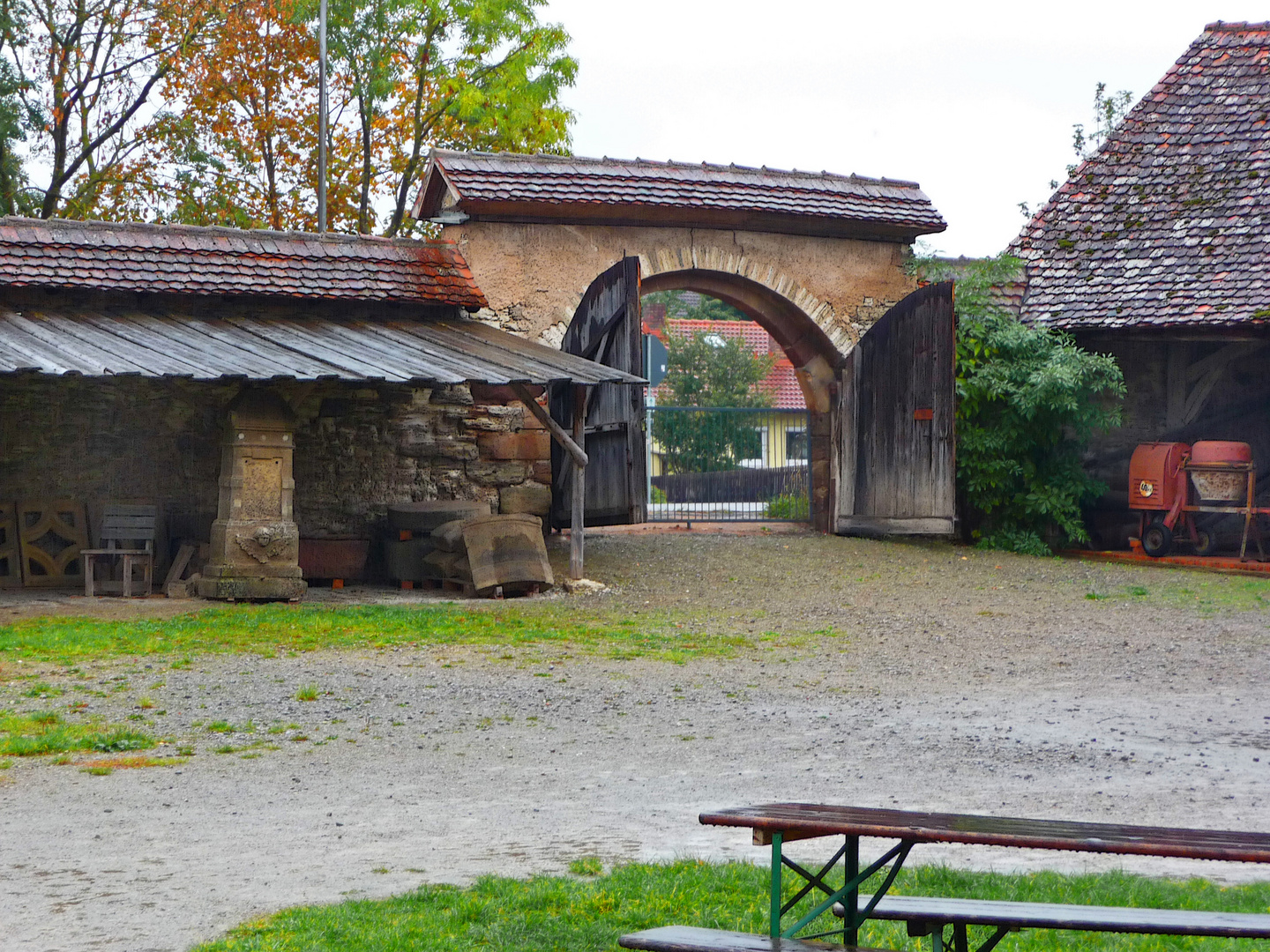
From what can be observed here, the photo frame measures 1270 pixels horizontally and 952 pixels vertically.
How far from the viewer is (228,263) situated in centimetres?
1347

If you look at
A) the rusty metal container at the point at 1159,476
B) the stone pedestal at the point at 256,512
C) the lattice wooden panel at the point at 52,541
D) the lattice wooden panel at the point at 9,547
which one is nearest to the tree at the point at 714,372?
the rusty metal container at the point at 1159,476

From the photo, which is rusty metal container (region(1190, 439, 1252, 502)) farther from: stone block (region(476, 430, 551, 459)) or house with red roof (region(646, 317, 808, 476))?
stone block (region(476, 430, 551, 459))

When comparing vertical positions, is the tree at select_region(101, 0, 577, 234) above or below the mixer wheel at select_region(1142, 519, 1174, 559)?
above

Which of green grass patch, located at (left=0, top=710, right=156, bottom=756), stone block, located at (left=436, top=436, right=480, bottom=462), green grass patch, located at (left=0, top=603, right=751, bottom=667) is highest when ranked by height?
stone block, located at (left=436, top=436, right=480, bottom=462)

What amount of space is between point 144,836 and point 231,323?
8892 millimetres

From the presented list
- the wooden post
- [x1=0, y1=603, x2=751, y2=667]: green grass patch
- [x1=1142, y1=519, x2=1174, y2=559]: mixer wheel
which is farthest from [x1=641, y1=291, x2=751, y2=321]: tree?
[x1=0, y1=603, x2=751, y2=667]: green grass patch

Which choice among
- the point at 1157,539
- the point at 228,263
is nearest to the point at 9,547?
the point at 228,263

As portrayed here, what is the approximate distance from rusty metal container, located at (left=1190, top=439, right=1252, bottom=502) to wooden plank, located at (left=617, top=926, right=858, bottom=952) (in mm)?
13123

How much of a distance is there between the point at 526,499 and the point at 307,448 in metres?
2.20

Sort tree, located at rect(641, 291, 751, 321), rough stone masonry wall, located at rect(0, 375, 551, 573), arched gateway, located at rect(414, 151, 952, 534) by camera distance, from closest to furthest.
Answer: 1. rough stone masonry wall, located at rect(0, 375, 551, 573)
2. arched gateway, located at rect(414, 151, 952, 534)
3. tree, located at rect(641, 291, 751, 321)

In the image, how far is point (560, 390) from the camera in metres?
14.3

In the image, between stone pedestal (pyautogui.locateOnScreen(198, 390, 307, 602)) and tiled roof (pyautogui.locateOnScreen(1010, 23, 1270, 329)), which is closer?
stone pedestal (pyautogui.locateOnScreen(198, 390, 307, 602))

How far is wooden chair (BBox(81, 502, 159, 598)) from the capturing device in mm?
12438

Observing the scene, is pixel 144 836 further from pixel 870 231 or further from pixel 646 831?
pixel 870 231
